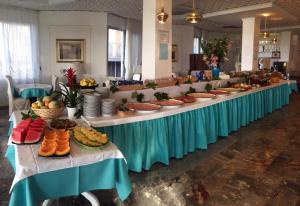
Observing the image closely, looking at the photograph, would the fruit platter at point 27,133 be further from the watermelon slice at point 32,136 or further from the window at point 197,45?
the window at point 197,45

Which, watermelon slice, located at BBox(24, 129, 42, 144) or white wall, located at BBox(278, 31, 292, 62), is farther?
white wall, located at BBox(278, 31, 292, 62)

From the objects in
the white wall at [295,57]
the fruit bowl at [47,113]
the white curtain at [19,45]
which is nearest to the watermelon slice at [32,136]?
the fruit bowl at [47,113]

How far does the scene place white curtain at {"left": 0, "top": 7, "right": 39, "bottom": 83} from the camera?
21.1 feet

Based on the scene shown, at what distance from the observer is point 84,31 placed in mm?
7305

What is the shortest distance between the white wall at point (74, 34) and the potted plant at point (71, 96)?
4917 millimetres

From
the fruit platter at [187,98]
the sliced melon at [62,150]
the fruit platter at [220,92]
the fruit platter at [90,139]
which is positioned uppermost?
the fruit platter at [220,92]

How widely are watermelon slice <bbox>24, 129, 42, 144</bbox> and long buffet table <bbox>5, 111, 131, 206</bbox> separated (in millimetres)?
43

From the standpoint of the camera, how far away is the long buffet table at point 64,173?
1433mm

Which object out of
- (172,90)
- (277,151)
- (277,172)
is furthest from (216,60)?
(277,172)

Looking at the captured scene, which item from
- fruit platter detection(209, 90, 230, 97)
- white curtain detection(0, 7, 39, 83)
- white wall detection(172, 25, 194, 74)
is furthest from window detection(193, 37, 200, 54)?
fruit platter detection(209, 90, 230, 97)

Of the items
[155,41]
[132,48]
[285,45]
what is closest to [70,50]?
[132,48]

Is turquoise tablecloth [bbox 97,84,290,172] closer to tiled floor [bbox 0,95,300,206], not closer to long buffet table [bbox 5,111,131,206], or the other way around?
tiled floor [bbox 0,95,300,206]

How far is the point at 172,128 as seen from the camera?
3.11 metres

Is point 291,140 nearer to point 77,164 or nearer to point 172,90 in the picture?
point 172,90
